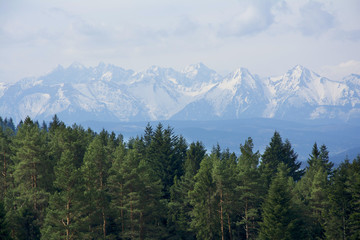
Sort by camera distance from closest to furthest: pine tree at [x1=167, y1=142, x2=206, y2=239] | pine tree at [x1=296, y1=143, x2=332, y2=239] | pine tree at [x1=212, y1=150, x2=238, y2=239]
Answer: pine tree at [x1=212, y1=150, x2=238, y2=239] < pine tree at [x1=296, y1=143, x2=332, y2=239] < pine tree at [x1=167, y1=142, x2=206, y2=239]

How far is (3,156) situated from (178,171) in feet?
86.2

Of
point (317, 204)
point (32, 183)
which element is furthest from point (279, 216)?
point (32, 183)

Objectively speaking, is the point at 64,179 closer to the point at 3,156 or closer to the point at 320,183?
the point at 3,156

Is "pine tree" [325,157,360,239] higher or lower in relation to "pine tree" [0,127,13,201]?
lower

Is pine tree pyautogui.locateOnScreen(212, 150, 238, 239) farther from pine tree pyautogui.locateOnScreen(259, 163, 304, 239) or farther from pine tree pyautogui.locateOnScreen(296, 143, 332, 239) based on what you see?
pine tree pyautogui.locateOnScreen(296, 143, 332, 239)

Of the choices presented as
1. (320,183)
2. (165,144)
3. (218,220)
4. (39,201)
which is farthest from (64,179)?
(320,183)

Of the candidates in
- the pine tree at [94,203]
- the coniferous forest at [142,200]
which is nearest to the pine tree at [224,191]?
the coniferous forest at [142,200]

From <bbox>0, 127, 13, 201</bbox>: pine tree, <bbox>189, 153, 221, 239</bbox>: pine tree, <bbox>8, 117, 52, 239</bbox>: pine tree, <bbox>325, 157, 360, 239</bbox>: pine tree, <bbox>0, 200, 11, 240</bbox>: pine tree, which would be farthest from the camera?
<bbox>0, 127, 13, 201</bbox>: pine tree

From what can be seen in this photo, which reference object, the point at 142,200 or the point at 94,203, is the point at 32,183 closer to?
the point at 94,203

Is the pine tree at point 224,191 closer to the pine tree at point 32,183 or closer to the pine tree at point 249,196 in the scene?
the pine tree at point 249,196

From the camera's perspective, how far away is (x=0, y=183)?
5191 cm

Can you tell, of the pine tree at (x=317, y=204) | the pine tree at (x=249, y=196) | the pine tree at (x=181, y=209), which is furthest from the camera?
the pine tree at (x=181, y=209)

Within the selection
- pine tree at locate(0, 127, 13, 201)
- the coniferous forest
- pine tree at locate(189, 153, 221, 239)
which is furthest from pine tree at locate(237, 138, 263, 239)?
pine tree at locate(0, 127, 13, 201)

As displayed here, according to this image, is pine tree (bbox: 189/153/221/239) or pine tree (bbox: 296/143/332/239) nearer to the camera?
pine tree (bbox: 189/153/221/239)
